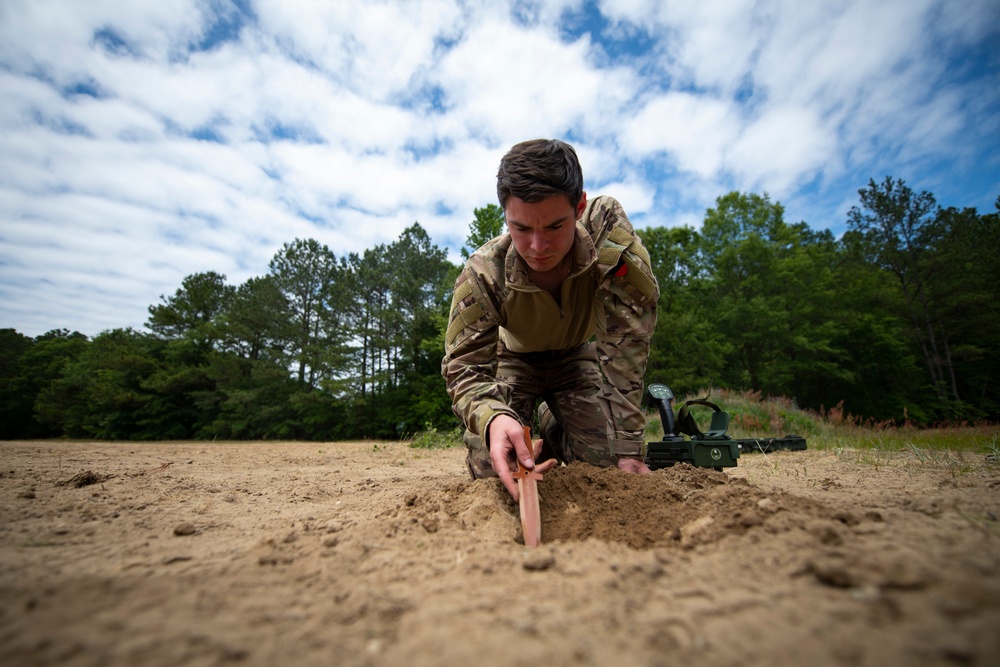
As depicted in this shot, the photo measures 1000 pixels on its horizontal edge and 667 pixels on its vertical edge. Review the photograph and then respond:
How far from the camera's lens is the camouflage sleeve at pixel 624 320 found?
2.90m

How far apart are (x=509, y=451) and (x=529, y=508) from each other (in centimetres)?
37

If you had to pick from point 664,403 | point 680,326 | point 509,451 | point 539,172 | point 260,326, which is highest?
point 260,326

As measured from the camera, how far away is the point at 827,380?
22.6 metres

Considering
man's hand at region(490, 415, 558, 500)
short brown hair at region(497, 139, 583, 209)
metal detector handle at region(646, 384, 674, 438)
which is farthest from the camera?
metal detector handle at region(646, 384, 674, 438)

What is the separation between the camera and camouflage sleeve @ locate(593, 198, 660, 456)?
114 inches

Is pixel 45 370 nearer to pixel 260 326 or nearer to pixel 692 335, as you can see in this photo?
pixel 260 326

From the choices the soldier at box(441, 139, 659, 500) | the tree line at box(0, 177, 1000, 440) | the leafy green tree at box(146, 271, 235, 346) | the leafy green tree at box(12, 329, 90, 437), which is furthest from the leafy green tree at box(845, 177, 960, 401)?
the leafy green tree at box(12, 329, 90, 437)

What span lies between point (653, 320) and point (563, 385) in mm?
883

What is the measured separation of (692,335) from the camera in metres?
17.8

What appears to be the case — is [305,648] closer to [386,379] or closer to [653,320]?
[653,320]

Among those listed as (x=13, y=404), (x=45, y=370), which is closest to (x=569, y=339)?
(x=13, y=404)

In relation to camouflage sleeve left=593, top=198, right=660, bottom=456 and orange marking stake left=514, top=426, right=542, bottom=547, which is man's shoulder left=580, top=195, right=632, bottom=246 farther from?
orange marking stake left=514, top=426, right=542, bottom=547

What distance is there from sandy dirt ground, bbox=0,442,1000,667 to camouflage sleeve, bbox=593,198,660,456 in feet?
3.05

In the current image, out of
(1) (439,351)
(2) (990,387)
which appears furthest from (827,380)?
(1) (439,351)
